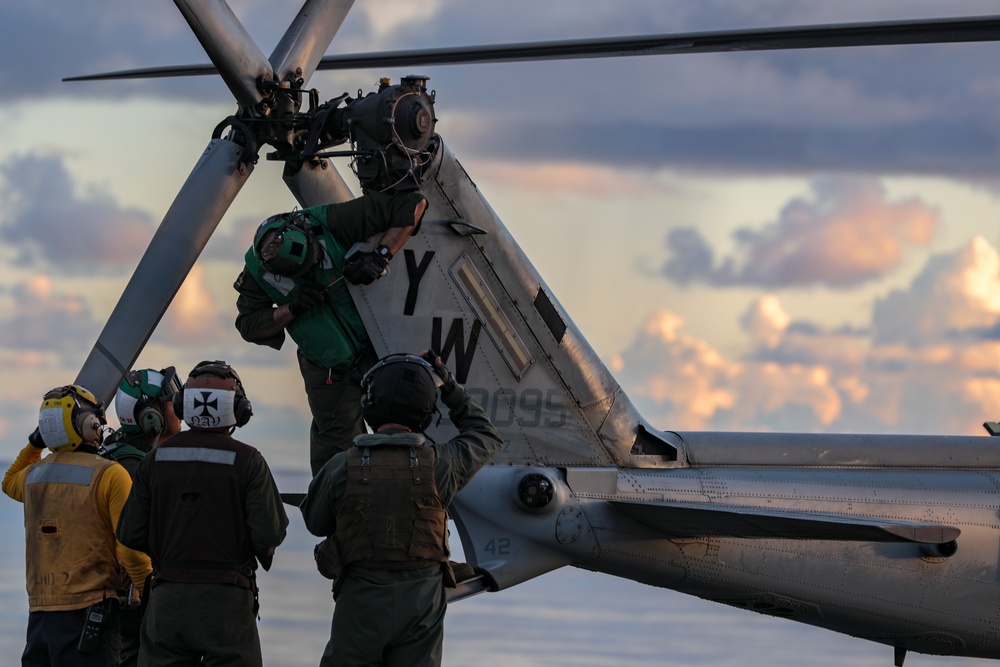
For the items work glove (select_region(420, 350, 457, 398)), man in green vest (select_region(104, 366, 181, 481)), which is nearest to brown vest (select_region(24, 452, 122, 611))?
man in green vest (select_region(104, 366, 181, 481))

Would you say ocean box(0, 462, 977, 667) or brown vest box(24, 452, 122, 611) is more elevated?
ocean box(0, 462, 977, 667)

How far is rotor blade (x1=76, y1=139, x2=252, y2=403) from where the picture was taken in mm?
9109

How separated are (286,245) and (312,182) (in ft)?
4.51

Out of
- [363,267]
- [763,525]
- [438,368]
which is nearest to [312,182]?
[363,267]

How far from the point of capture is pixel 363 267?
8.84m

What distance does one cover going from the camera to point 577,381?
9711 mm

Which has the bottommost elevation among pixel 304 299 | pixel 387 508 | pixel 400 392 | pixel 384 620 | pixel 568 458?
pixel 384 620

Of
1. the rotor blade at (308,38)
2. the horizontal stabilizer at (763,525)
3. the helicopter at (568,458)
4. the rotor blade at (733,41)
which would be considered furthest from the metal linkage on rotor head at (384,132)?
the horizontal stabilizer at (763,525)

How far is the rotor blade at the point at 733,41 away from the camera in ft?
30.3

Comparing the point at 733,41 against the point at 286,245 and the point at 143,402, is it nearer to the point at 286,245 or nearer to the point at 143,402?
the point at 286,245

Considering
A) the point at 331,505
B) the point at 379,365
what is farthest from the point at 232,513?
the point at 379,365

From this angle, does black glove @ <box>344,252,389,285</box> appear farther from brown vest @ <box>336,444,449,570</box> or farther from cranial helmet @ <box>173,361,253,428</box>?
brown vest @ <box>336,444,449,570</box>

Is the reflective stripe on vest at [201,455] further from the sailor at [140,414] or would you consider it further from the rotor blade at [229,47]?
the rotor blade at [229,47]

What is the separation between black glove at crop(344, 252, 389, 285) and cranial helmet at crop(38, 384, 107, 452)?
182 centimetres
